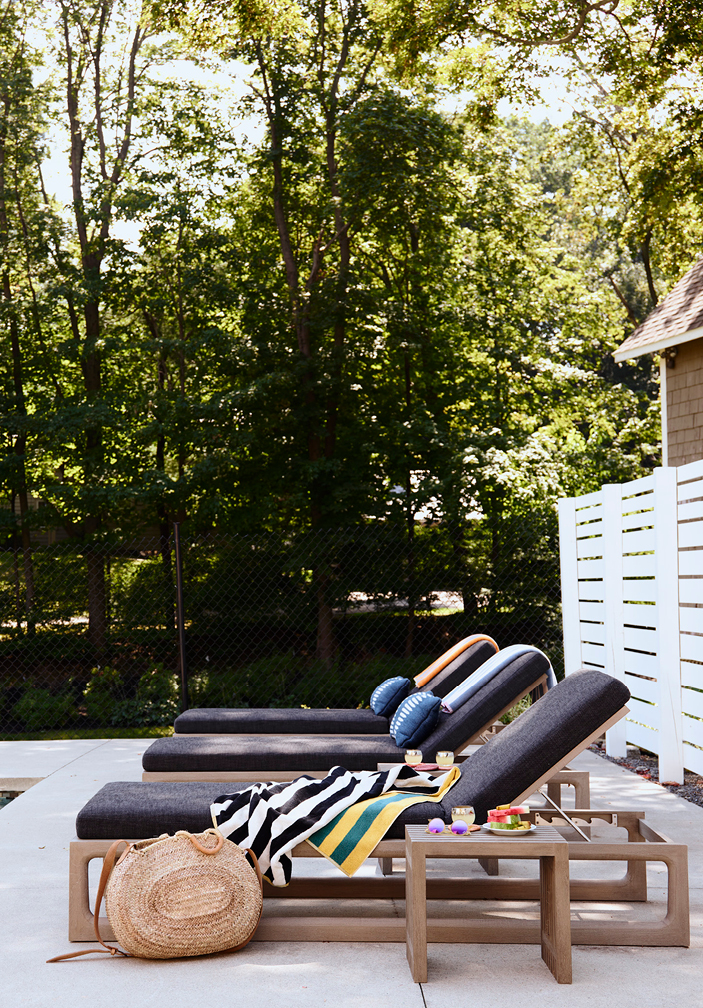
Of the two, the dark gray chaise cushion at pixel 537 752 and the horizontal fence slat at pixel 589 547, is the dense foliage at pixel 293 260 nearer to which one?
the horizontal fence slat at pixel 589 547

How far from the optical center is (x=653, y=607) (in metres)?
5.87

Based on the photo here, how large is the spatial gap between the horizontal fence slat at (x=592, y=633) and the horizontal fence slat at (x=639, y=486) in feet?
3.60

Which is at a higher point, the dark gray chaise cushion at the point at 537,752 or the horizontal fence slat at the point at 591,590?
the horizontal fence slat at the point at 591,590

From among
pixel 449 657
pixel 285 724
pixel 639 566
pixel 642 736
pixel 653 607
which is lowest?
pixel 642 736

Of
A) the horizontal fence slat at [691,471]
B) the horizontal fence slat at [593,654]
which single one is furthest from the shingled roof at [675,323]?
the horizontal fence slat at [691,471]

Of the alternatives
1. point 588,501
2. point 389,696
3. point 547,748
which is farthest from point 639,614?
point 547,748

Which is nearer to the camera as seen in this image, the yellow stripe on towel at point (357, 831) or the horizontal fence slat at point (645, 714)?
the yellow stripe on towel at point (357, 831)

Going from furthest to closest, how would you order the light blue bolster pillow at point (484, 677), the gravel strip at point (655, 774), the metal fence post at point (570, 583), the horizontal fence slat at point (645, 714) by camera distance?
the metal fence post at point (570, 583) < the horizontal fence slat at point (645, 714) < the gravel strip at point (655, 774) < the light blue bolster pillow at point (484, 677)

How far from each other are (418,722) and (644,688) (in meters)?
2.14

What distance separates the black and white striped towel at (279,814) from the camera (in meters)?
3.14

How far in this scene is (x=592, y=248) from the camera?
30.5 m

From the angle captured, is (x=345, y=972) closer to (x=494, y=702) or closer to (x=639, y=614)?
(x=494, y=702)

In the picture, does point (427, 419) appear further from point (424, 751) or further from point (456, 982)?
point (456, 982)

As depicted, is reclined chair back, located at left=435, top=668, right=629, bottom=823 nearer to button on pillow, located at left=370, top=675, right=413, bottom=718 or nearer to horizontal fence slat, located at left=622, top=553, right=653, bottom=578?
button on pillow, located at left=370, top=675, right=413, bottom=718
